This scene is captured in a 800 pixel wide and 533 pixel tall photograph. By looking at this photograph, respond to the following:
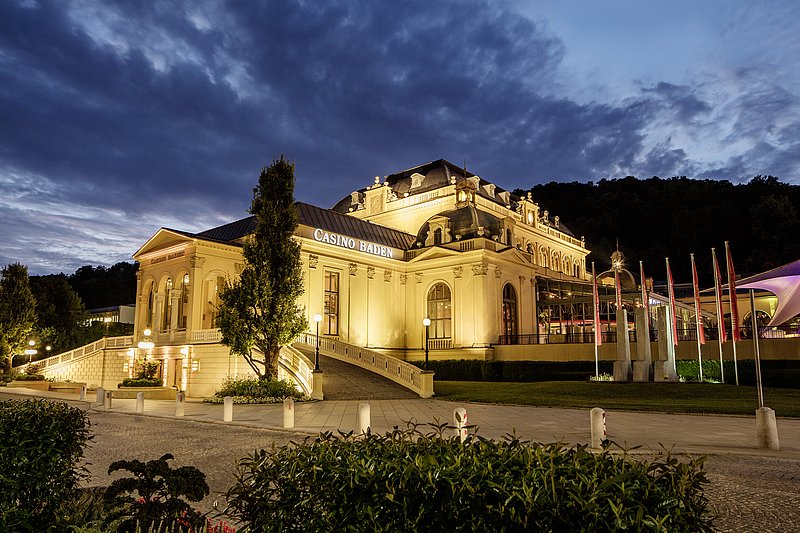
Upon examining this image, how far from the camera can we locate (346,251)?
41.8 m

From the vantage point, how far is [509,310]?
4666cm

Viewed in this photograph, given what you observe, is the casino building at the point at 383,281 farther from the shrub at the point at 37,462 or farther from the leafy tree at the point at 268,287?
the shrub at the point at 37,462

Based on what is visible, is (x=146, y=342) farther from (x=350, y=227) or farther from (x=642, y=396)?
(x=642, y=396)

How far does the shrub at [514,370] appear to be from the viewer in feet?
123

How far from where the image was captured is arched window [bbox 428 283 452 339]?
45.3 metres

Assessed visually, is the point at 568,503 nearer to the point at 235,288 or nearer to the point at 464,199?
the point at 235,288

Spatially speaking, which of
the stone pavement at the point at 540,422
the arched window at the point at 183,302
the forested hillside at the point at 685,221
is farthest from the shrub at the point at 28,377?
the forested hillside at the point at 685,221

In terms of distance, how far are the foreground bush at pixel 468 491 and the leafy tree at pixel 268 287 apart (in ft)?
79.0

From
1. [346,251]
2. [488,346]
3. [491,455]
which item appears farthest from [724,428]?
[346,251]

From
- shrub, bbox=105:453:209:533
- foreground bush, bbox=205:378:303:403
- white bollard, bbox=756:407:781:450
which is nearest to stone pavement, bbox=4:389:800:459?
white bollard, bbox=756:407:781:450

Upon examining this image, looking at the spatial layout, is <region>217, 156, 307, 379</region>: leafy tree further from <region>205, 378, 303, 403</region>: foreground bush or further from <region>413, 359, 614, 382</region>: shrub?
<region>413, 359, 614, 382</region>: shrub

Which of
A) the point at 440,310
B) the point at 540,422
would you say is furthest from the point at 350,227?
the point at 540,422

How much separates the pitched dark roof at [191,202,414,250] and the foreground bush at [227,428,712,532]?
3555 cm

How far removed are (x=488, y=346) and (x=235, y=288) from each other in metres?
21.0
